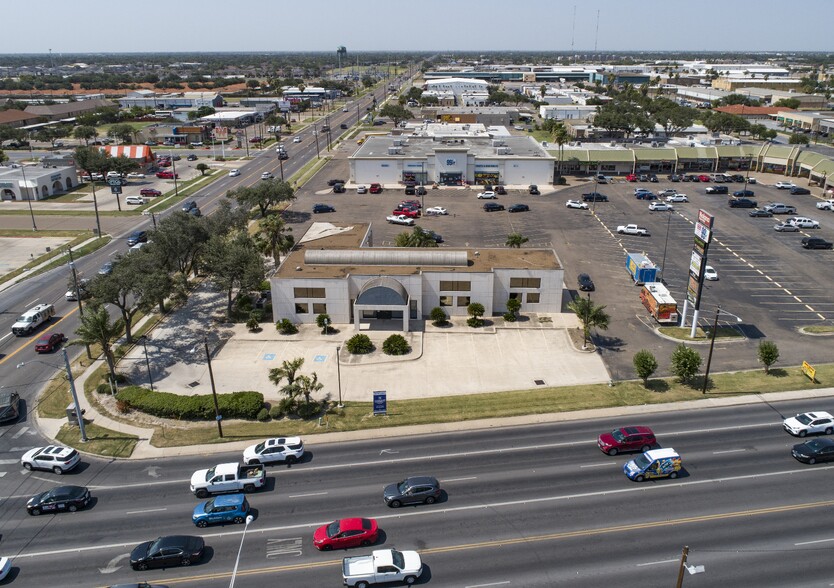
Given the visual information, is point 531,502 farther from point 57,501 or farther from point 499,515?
point 57,501

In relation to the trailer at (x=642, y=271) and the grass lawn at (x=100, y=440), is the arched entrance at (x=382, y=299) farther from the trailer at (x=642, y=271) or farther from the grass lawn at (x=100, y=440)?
the trailer at (x=642, y=271)

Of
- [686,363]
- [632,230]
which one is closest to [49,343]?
[686,363]

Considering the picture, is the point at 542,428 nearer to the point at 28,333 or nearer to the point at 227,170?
the point at 28,333

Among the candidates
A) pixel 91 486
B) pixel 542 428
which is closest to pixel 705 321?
pixel 542 428

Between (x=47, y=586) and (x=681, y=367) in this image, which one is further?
(x=681, y=367)

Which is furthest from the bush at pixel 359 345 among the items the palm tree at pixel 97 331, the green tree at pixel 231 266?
the palm tree at pixel 97 331
